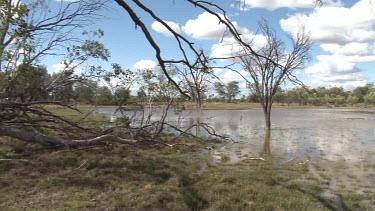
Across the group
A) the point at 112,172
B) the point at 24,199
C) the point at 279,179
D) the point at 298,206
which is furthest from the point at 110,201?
the point at 279,179

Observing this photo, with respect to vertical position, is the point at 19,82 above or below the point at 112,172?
above

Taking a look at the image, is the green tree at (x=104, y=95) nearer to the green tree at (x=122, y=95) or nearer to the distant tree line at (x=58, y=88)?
the distant tree line at (x=58, y=88)

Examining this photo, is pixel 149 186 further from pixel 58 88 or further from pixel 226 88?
pixel 58 88

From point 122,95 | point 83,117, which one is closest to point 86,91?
point 83,117

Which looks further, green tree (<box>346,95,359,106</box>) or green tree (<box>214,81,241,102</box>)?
green tree (<box>346,95,359,106</box>)

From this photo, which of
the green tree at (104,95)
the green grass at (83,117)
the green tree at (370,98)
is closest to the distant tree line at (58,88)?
the green tree at (104,95)

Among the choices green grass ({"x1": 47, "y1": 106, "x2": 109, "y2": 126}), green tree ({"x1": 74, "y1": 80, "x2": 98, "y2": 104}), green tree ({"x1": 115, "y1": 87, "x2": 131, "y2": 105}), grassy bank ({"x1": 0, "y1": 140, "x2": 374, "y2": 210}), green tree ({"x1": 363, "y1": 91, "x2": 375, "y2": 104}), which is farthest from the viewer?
green tree ({"x1": 363, "y1": 91, "x2": 375, "y2": 104})

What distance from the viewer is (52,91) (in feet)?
42.4

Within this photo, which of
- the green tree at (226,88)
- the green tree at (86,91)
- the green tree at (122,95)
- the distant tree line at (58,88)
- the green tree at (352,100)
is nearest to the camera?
the green tree at (226,88)

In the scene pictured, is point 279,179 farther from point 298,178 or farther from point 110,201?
point 110,201

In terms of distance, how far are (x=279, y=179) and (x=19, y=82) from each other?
8.41m

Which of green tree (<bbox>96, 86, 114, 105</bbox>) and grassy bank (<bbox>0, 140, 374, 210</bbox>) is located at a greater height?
green tree (<bbox>96, 86, 114, 105</bbox>)

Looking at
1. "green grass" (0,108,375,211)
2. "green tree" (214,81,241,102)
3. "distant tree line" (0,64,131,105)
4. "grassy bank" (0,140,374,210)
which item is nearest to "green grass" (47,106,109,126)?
"distant tree line" (0,64,131,105)

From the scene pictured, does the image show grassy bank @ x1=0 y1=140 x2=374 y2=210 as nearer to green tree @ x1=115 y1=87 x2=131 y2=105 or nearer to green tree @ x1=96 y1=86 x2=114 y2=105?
green tree @ x1=115 y1=87 x2=131 y2=105
